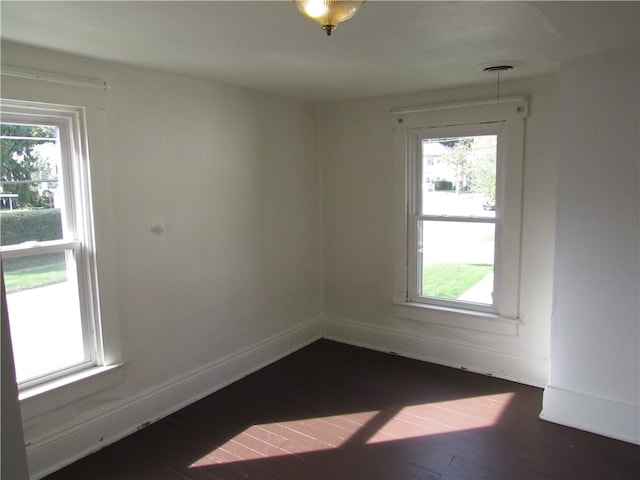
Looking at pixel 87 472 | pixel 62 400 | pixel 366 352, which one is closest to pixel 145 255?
pixel 62 400

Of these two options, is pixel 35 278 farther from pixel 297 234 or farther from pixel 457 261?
pixel 457 261

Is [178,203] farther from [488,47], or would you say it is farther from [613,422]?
[613,422]

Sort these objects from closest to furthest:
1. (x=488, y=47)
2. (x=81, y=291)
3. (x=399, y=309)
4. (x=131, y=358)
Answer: (x=488, y=47)
(x=81, y=291)
(x=131, y=358)
(x=399, y=309)

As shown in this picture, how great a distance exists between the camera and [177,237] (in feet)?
10.3

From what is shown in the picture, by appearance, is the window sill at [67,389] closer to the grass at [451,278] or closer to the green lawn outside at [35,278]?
the green lawn outside at [35,278]

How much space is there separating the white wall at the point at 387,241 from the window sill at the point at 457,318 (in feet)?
0.16

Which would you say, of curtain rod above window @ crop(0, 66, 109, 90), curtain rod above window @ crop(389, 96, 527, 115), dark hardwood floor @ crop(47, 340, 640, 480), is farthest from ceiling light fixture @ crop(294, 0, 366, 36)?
curtain rod above window @ crop(389, 96, 527, 115)

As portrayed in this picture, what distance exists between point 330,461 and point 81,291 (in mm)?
1722

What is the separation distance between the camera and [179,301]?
3.20 metres

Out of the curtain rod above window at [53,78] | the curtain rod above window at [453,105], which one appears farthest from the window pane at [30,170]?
the curtain rod above window at [453,105]

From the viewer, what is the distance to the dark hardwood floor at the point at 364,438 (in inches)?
99.4

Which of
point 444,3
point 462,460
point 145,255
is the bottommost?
point 462,460

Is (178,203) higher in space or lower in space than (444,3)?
lower

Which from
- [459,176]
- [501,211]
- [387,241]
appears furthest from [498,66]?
[387,241]
